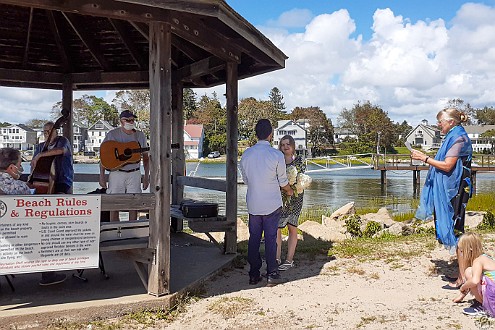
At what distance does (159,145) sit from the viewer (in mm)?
4910

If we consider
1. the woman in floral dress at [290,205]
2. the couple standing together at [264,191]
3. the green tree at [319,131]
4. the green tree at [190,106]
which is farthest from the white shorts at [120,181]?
the green tree at [190,106]

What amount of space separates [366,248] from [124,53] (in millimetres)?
4800

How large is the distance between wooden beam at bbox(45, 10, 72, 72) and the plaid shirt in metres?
2.98

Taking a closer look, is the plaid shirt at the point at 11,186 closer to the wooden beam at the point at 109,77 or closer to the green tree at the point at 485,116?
the wooden beam at the point at 109,77

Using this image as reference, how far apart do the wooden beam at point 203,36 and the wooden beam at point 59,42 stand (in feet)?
7.78

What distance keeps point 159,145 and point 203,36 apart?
4.88 ft

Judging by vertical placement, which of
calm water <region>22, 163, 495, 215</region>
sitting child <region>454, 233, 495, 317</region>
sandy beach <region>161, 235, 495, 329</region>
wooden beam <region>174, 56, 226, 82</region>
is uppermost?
wooden beam <region>174, 56, 226, 82</region>

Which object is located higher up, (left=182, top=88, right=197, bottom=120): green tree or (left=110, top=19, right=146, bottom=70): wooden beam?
(left=182, top=88, right=197, bottom=120): green tree

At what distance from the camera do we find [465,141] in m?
5.39

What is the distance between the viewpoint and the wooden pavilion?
482cm

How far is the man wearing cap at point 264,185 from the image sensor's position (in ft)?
18.4

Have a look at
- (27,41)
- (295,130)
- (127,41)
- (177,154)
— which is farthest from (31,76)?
(295,130)

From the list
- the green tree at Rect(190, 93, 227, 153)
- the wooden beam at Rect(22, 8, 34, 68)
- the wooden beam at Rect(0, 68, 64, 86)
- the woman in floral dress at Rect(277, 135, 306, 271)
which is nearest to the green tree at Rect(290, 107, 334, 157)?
Result: the green tree at Rect(190, 93, 227, 153)

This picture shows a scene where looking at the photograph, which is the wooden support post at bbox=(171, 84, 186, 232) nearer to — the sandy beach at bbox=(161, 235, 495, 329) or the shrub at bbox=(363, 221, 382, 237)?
the sandy beach at bbox=(161, 235, 495, 329)
